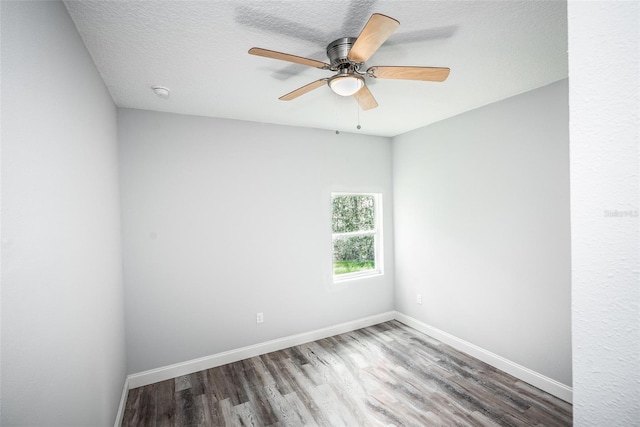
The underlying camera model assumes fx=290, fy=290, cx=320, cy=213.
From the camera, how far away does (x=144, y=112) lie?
2711 mm

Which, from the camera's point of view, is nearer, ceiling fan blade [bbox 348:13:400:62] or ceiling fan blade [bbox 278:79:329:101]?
ceiling fan blade [bbox 348:13:400:62]

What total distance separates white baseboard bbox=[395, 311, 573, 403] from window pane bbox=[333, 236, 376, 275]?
0.92m

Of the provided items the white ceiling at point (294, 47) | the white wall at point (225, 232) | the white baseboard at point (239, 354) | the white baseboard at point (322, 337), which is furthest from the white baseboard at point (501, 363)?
the white ceiling at point (294, 47)

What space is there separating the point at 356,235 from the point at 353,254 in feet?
0.86

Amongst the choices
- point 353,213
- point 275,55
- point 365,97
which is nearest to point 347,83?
point 365,97

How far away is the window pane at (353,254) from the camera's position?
3832 millimetres

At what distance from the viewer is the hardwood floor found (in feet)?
7.22

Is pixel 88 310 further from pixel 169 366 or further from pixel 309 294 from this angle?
pixel 309 294

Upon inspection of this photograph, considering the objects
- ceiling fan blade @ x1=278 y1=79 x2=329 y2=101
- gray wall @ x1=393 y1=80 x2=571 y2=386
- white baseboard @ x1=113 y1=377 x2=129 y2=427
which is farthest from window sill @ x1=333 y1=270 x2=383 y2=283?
ceiling fan blade @ x1=278 y1=79 x2=329 y2=101

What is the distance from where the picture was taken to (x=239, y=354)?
308 centimetres

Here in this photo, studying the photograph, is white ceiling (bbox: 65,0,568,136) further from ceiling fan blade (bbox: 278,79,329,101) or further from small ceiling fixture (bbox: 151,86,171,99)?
ceiling fan blade (bbox: 278,79,329,101)

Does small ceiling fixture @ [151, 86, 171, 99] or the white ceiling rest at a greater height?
the white ceiling

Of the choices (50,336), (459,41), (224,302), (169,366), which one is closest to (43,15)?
(50,336)

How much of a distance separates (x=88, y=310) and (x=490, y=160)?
3383 mm
